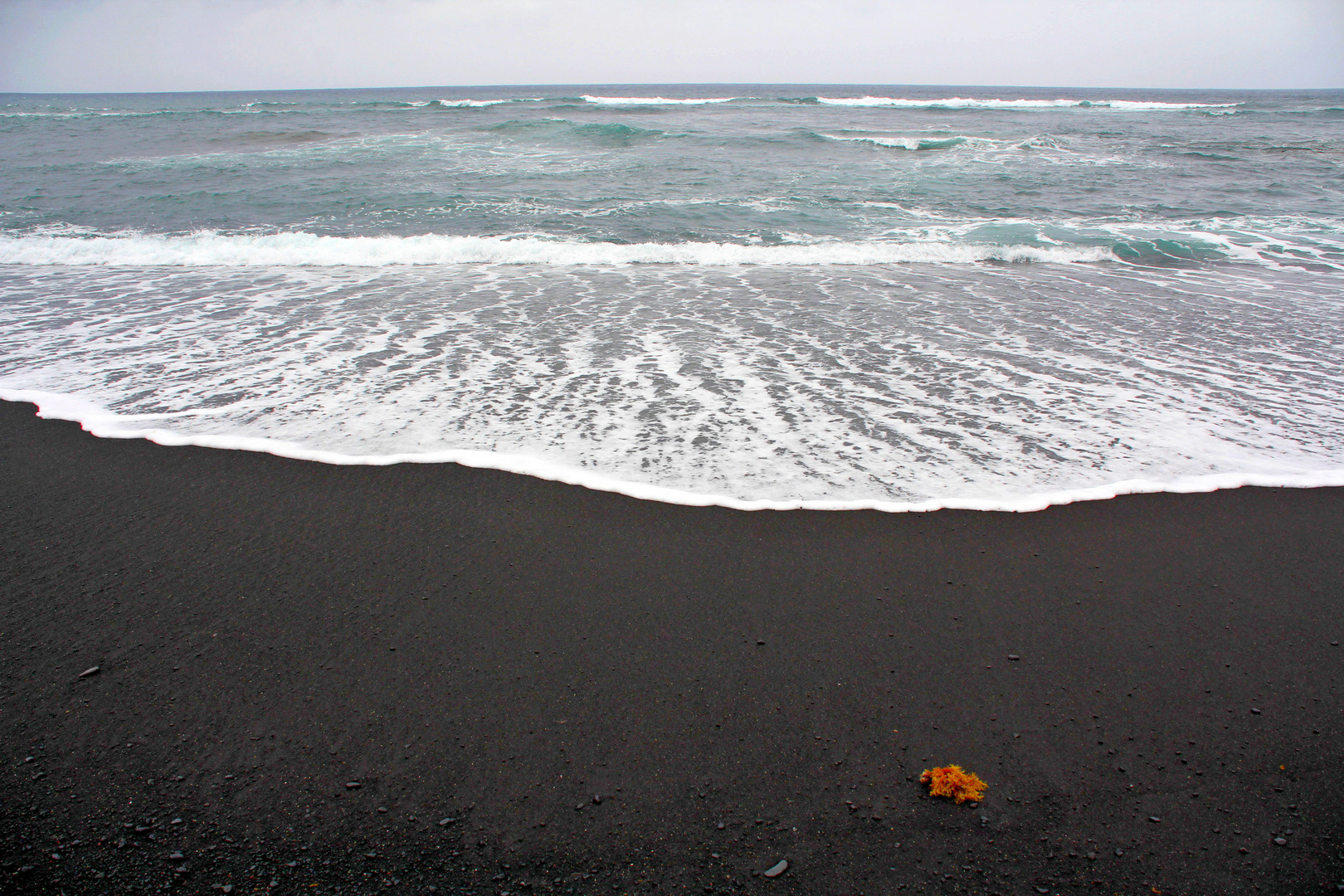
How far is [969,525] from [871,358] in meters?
2.40

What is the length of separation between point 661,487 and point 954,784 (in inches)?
72.6

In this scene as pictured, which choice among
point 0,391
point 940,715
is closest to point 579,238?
point 0,391

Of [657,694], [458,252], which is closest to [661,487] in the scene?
[657,694]

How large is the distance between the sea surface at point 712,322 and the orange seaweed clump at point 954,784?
4.77 feet

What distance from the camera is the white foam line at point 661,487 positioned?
10.2ft

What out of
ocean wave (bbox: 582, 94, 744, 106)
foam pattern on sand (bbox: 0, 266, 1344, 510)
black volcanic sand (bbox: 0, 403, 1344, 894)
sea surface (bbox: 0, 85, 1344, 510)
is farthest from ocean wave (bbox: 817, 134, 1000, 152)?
ocean wave (bbox: 582, 94, 744, 106)

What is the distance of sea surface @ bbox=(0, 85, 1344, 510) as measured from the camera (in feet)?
12.0

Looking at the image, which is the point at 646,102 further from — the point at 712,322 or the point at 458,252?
the point at 712,322

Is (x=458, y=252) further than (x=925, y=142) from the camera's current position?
No

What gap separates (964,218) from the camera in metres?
11.8

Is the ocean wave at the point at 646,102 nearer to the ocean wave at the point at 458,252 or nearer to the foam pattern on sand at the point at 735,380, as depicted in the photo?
the ocean wave at the point at 458,252

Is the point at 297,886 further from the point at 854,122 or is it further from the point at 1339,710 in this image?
the point at 854,122

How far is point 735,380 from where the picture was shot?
4.71 meters

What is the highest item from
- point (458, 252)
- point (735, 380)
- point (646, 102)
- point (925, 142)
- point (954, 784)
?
point (646, 102)
